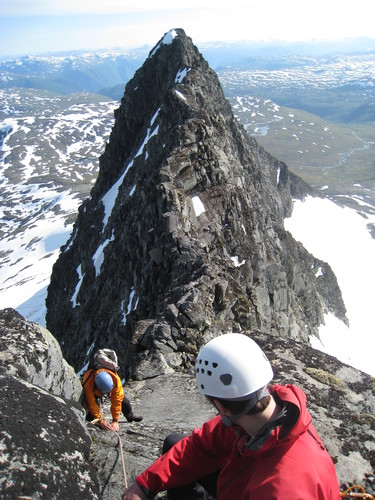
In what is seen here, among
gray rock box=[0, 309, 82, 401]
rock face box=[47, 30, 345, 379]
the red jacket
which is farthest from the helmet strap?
rock face box=[47, 30, 345, 379]

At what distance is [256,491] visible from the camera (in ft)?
17.4

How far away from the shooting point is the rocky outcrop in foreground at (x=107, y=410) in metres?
7.07

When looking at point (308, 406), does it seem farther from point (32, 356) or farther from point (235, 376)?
point (32, 356)

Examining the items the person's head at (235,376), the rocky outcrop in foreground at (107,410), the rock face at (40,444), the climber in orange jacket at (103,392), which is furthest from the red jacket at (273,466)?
the climber in orange jacket at (103,392)

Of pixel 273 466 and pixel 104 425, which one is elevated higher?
pixel 273 466

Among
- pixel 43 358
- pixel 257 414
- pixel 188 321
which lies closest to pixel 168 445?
pixel 257 414

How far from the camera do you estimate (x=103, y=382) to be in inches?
447

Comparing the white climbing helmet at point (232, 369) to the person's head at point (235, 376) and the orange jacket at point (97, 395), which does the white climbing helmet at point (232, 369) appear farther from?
the orange jacket at point (97, 395)

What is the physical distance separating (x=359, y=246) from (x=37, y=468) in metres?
129

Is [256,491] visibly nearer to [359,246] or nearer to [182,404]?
[182,404]

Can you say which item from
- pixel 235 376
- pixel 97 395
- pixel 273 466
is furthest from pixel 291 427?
pixel 97 395

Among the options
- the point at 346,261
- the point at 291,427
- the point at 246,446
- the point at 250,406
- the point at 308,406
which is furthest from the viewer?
the point at 346,261

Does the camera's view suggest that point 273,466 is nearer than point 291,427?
Yes

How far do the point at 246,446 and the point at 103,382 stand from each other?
253 inches
